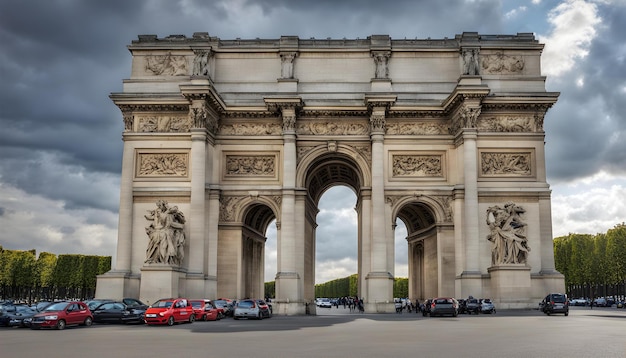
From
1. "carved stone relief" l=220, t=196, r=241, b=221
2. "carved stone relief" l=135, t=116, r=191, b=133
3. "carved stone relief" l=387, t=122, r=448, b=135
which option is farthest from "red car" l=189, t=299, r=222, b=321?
"carved stone relief" l=387, t=122, r=448, b=135

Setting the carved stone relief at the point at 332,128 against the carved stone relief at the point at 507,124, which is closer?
the carved stone relief at the point at 507,124

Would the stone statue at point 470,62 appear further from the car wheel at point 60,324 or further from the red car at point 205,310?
the car wheel at point 60,324

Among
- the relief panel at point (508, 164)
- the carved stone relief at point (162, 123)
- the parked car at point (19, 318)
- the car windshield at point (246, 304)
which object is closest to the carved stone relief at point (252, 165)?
the carved stone relief at point (162, 123)

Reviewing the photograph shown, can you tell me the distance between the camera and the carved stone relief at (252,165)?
161 ft

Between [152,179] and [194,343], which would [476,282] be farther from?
[194,343]

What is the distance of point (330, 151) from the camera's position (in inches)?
1919

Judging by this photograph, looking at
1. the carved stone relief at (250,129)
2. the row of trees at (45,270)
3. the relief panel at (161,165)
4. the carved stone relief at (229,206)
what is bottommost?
the row of trees at (45,270)

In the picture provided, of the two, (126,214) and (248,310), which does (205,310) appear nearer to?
(248,310)

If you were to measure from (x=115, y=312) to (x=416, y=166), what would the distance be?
2442 cm

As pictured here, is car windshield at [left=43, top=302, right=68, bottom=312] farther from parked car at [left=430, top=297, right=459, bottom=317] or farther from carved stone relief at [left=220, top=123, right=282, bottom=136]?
carved stone relief at [left=220, top=123, right=282, bottom=136]

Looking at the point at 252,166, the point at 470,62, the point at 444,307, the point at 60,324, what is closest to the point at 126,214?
the point at 252,166

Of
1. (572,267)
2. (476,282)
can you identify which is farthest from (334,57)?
(572,267)

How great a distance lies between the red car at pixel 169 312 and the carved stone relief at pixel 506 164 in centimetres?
2423

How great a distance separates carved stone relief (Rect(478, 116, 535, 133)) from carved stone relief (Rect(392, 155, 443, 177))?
4.10 m
